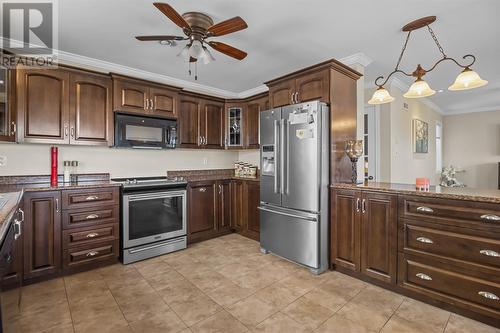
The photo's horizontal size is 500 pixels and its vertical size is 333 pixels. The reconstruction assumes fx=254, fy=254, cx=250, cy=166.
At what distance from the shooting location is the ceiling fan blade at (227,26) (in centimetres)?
196

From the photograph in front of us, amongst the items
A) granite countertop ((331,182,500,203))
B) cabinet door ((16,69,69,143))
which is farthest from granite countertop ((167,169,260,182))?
granite countertop ((331,182,500,203))

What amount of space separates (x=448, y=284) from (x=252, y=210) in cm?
246

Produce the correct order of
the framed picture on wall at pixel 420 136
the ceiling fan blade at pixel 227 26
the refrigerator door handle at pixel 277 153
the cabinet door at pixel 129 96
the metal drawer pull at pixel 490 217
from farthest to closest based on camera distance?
1. the framed picture on wall at pixel 420 136
2. the cabinet door at pixel 129 96
3. the refrigerator door handle at pixel 277 153
4. the ceiling fan blade at pixel 227 26
5. the metal drawer pull at pixel 490 217

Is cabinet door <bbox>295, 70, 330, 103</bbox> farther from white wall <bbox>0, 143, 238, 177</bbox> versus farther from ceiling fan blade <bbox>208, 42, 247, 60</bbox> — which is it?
white wall <bbox>0, 143, 238, 177</bbox>

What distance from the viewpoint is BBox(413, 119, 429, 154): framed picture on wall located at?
15.7 feet

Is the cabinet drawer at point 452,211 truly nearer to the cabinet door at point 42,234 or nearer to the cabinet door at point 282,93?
the cabinet door at point 282,93

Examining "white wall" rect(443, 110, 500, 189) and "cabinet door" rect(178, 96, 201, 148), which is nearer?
"cabinet door" rect(178, 96, 201, 148)

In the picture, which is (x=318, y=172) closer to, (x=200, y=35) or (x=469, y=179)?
(x=200, y=35)

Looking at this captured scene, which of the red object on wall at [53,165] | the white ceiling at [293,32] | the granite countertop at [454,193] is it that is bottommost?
the granite countertop at [454,193]

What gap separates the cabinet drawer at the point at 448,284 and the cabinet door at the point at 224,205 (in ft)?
8.42

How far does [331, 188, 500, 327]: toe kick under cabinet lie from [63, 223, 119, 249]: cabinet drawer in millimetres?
2575

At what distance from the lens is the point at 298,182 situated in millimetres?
2852

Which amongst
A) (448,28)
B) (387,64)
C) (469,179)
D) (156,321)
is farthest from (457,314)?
(469,179)

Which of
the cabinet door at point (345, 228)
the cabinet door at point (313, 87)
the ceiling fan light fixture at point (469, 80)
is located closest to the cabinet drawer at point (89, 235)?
the cabinet door at point (345, 228)
